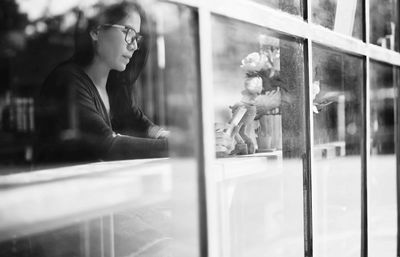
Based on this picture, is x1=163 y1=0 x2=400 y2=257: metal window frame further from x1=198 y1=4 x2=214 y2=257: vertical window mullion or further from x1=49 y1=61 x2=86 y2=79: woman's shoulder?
x1=49 y1=61 x2=86 y2=79: woman's shoulder

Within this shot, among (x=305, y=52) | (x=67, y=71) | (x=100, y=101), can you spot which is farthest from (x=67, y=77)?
(x=305, y=52)

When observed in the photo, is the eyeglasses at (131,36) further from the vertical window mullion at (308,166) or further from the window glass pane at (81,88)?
the vertical window mullion at (308,166)

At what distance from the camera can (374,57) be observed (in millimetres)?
2488

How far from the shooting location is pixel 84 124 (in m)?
1.12

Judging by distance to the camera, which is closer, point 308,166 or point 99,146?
point 99,146

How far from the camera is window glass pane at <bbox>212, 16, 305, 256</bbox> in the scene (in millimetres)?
1447

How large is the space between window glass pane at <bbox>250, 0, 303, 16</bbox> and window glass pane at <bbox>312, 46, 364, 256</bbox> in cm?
19

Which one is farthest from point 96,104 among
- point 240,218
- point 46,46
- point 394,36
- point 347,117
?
point 394,36

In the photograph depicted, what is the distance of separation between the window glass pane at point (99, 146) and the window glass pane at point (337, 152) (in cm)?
81

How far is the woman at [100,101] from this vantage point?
1040 millimetres

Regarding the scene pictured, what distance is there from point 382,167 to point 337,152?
2.37 feet

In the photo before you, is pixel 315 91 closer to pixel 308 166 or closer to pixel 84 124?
pixel 308 166

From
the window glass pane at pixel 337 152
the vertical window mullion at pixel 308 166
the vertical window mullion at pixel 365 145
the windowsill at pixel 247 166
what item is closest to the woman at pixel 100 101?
the windowsill at pixel 247 166

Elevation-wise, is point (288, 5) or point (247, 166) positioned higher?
point (288, 5)
